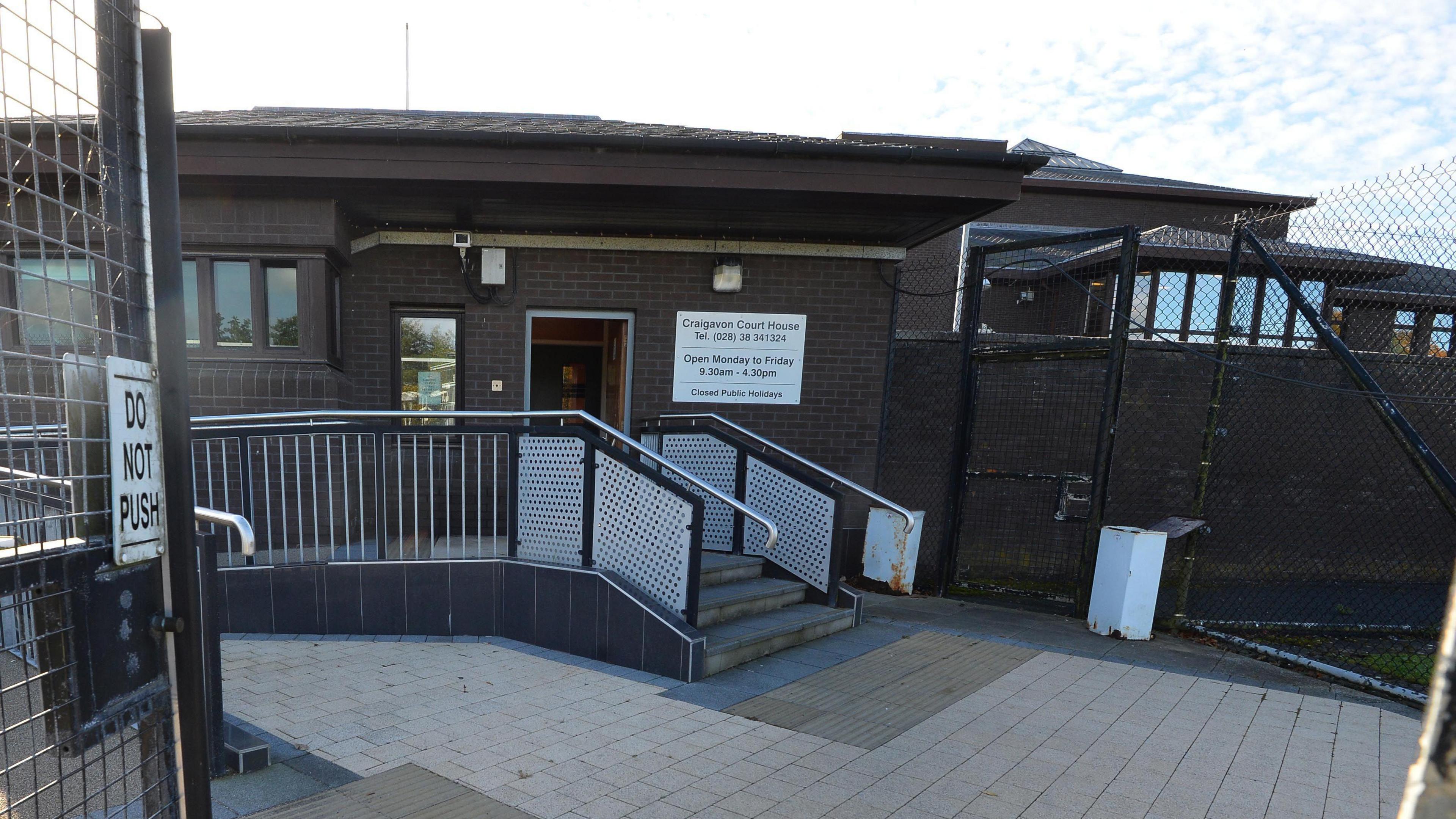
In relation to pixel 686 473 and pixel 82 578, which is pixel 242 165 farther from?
pixel 82 578

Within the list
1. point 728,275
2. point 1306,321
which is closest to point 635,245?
point 728,275

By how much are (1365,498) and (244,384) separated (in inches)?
462

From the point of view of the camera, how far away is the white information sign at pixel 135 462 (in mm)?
1441

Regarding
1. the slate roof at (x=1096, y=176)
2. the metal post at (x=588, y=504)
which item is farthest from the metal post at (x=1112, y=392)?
the slate roof at (x=1096, y=176)

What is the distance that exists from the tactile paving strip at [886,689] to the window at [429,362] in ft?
15.1

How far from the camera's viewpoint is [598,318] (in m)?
7.45

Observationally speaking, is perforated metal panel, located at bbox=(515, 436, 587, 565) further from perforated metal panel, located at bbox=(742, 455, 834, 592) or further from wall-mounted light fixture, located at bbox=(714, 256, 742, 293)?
wall-mounted light fixture, located at bbox=(714, 256, 742, 293)

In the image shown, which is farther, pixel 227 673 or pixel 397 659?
pixel 397 659

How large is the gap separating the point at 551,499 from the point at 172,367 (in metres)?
3.74

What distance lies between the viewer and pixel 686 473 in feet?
16.7

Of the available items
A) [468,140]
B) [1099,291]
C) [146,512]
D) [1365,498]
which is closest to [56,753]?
[146,512]

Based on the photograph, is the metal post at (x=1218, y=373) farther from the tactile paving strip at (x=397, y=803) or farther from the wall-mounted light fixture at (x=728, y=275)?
the tactile paving strip at (x=397, y=803)

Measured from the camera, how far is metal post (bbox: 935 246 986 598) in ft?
22.8

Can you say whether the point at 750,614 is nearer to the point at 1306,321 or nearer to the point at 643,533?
the point at 643,533
